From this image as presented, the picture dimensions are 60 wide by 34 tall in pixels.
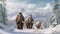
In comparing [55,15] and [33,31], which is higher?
[55,15]

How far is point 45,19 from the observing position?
7777 millimetres

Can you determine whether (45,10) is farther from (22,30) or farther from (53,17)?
(22,30)

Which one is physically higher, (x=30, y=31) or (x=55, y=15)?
(x=55, y=15)

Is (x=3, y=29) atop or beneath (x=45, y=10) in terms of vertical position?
beneath

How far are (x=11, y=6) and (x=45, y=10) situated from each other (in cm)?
113

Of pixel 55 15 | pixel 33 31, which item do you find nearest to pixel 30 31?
pixel 33 31

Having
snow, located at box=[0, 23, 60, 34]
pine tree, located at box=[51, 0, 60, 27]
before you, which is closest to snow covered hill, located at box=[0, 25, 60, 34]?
snow, located at box=[0, 23, 60, 34]

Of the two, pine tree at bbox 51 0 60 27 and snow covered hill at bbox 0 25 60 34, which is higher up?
pine tree at bbox 51 0 60 27

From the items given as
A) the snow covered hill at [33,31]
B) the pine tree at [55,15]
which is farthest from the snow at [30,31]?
the pine tree at [55,15]

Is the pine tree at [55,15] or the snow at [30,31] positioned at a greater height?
the pine tree at [55,15]

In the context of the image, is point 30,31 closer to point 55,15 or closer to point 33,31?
point 33,31

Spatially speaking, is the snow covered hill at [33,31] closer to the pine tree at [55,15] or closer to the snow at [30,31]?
the snow at [30,31]

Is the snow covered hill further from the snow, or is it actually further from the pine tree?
the pine tree

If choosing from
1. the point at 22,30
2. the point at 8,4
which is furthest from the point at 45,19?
the point at 8,4
